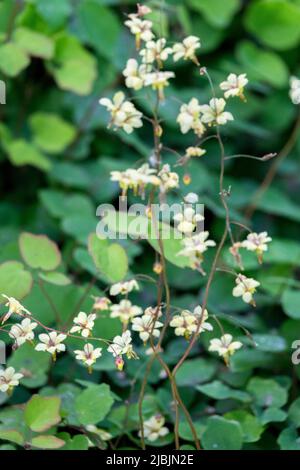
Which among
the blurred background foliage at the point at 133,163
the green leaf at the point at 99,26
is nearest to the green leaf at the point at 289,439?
the blurred background foliage at the point at 133,163

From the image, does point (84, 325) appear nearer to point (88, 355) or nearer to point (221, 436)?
point (88, 355)

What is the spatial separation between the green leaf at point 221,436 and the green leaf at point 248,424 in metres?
0.03

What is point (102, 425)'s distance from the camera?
1.24 meters

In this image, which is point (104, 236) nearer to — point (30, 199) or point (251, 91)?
point (30, 199)

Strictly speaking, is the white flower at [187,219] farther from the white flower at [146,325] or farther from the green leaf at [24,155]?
the green leaf at [24,155]

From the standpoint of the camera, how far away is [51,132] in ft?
5.59

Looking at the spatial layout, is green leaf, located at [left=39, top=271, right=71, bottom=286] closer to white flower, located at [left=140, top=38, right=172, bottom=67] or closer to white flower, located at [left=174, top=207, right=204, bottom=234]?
white flower, located at [left=174, top=207, right=204, bottom=234]

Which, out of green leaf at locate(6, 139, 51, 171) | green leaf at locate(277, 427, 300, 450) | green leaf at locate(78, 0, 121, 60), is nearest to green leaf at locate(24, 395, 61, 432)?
green leaf at locate(277, 427, 300, 450)

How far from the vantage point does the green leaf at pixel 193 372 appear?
51.9 inches

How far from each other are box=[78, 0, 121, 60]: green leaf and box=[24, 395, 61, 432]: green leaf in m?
0.85

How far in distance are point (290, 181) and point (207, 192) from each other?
312mm

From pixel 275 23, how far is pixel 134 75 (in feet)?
3.20

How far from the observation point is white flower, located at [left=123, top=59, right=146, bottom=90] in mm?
967
